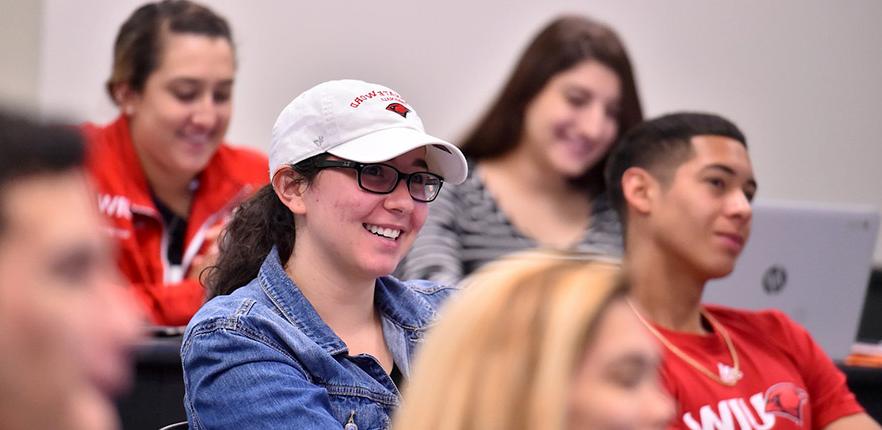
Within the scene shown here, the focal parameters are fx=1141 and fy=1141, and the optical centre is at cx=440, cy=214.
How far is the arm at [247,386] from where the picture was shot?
1.48m

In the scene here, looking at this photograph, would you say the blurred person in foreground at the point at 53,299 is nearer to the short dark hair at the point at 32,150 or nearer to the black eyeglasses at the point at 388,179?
the short dark hair at the point at 32,150

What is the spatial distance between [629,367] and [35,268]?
1.85 feet

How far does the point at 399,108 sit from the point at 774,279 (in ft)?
4.36

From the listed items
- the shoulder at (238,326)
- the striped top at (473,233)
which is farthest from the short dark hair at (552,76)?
the shoulder at (238,326)

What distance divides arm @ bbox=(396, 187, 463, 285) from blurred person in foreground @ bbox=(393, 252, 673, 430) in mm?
1498

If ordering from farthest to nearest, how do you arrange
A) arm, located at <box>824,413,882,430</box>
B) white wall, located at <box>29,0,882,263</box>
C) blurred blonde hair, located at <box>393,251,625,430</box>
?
1. white wall, located at <box>29,0,882,263</box>
2. arm, located at <box>824,413,882,430</box>
3. blurred blonde hair, located at <box>393,251,625,430</box>

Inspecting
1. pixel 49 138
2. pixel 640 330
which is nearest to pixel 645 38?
pixel 640 330

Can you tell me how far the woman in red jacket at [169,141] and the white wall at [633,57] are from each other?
59 centimetres

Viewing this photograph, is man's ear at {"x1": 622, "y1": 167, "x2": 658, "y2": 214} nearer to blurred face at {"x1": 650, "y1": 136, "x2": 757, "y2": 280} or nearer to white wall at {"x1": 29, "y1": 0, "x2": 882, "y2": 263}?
blurred face at {"x1": 650, "y1": 136, "x2": 757, "y2": 280}

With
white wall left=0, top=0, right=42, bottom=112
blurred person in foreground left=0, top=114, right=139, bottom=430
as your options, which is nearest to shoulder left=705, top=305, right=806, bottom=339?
blurred person in foreground left=0, top=114, right=139, bottom=430

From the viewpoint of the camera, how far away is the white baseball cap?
166cm

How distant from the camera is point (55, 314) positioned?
2.16ft

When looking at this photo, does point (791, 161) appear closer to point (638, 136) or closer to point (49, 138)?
point (638, 136)

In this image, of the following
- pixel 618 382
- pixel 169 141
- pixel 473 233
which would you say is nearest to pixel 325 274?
pixel 618 382
